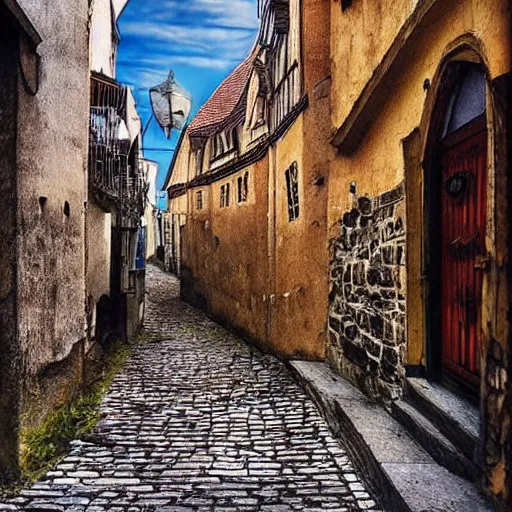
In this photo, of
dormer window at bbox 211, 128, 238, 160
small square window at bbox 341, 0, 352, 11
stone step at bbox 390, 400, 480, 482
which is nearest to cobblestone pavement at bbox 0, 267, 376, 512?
→ stone step at bbox 390, 400, 480, 482

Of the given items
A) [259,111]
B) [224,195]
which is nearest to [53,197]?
[259,111]

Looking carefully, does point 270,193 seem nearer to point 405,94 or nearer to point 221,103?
point 405,94

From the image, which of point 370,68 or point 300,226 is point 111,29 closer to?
point 300,226

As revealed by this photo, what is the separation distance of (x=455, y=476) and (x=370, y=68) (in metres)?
3.62

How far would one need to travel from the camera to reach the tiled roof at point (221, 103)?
1493 centimetres

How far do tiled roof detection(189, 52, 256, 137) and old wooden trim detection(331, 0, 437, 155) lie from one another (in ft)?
28.8

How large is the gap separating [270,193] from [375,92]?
15.8 feet

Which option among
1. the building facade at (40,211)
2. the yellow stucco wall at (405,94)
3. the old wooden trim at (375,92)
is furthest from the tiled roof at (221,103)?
the building facade at (40,211)

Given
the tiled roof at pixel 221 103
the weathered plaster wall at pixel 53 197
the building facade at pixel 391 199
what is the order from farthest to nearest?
the tiled roof at pixel 221 103 → the weathered plaster wall at pixel 53 197 → the building facade at pixel 391 199

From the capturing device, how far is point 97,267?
7629 millimetres

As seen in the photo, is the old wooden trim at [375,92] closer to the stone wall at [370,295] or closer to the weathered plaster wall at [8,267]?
the stone wall at [370,295]

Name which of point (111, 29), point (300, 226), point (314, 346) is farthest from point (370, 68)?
point (111, 29)

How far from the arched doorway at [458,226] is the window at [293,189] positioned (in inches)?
146

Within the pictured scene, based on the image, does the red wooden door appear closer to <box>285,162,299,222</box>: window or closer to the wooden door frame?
the wooden door frame
